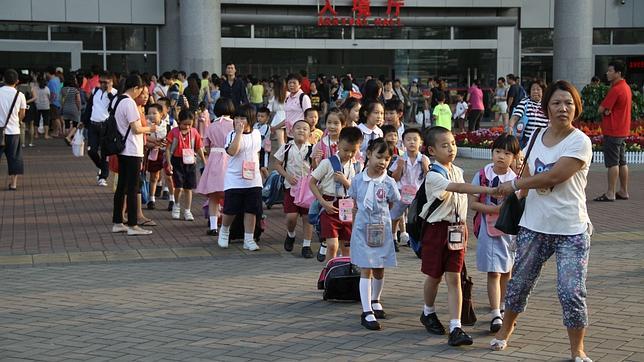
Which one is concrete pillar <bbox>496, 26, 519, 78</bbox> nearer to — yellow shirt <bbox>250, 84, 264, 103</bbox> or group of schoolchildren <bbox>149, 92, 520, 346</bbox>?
yellow shirt <bbox>250, 84, 264, 103</bbox>

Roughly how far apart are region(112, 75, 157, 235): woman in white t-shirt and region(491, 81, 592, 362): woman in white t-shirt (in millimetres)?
5963

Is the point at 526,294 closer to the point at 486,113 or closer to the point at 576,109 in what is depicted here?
the point at 576,109

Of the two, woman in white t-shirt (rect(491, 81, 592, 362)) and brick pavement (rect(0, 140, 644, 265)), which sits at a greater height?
woman in white t-shirt (rect(491, 81, 592, 362))

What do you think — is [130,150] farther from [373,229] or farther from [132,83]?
[373,229]

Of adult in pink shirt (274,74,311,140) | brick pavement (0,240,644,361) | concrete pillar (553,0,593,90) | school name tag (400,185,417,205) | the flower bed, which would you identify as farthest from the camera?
concrete pillar (553,0,593,90)

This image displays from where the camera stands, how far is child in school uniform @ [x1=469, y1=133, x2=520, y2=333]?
705 cm

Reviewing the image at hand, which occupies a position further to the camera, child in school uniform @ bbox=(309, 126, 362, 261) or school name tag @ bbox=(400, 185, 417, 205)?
school name tag @ bbox=(400, 185, 417, 205)

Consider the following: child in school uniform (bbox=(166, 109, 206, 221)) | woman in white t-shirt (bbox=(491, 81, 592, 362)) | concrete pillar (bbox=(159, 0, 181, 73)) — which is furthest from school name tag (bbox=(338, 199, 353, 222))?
concrete pillar (bbox=(159, 0, 181, 73))

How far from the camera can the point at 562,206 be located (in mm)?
6016

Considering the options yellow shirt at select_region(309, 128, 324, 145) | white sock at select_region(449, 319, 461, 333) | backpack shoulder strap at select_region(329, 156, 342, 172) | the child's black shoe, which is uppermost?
yellow shirt at select_region(309, 128, 324, 145)

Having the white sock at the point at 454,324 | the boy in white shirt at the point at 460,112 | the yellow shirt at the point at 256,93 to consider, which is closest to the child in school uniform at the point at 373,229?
the white sock at the point at 454,324

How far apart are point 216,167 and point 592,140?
1105 centimetres

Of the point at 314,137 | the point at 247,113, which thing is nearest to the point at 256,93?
the point at 314,137

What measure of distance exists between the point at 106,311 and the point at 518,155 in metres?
3.48
